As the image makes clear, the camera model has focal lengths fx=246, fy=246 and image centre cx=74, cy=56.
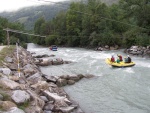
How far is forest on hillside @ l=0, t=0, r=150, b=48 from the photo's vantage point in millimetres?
46844

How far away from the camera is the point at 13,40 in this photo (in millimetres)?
81438

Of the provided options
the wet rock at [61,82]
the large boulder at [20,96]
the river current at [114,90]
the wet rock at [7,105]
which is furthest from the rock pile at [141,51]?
the wet rock at [7,105]

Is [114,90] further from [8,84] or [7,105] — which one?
[7,105]

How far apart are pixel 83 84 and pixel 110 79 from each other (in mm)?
2943

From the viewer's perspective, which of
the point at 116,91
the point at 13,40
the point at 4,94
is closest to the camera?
the point at 4,94

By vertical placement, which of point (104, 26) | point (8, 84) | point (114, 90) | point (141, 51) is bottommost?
point (114, 90)

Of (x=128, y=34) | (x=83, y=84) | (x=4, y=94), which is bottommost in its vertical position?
(x=83, y=84)

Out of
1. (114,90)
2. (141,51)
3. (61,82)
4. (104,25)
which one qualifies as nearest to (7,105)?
(114,90)

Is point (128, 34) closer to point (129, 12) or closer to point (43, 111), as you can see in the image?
point (129, 12)

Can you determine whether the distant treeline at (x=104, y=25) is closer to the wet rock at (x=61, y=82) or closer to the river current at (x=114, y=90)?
the river current at (x=114, y=90)

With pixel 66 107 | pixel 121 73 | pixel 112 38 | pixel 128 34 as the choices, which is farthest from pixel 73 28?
pixel 66 107

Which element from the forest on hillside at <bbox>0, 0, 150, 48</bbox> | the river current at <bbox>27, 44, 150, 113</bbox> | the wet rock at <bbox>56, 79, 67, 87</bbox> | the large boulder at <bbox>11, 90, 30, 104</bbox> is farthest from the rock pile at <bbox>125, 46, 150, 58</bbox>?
the large boulder at <bbox>11, 90, 30, 104</bbox>

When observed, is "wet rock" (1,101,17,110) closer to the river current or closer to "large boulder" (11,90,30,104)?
"large boulder" (11,90,30,104)

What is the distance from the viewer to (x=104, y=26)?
5819 cm
